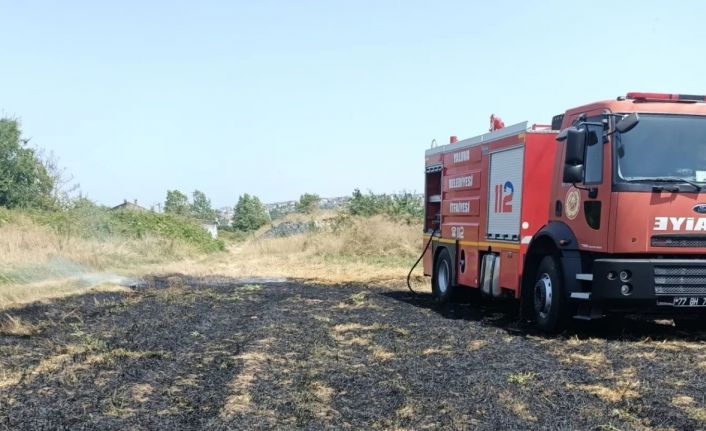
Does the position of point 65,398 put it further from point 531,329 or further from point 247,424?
point 531,329

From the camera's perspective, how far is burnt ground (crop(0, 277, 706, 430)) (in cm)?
498

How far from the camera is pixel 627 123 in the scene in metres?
7.46

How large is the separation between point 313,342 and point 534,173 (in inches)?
158

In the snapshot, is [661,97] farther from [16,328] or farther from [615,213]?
[16,328]

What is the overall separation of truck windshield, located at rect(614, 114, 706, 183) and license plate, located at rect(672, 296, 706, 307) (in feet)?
4.33

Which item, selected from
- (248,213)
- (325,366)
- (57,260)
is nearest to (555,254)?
(325,366)

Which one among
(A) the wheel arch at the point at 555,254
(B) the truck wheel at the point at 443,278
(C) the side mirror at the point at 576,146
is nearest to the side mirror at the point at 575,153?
(C) the side mirror at the point at 576,146

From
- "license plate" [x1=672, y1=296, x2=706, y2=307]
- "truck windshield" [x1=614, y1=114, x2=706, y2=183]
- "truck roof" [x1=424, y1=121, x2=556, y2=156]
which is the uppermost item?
"truck roof" [x1=424, y1=121, x2=556, y2=156]

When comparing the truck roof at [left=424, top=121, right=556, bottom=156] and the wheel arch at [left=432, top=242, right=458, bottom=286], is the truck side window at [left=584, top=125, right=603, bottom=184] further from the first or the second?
the wheel arch at [left=432, top=242, right=458, bottom=286]

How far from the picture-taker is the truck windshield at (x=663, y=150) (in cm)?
746

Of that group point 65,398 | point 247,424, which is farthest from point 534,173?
point 65,398

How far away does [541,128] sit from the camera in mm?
9680

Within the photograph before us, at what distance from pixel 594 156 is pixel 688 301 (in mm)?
1939

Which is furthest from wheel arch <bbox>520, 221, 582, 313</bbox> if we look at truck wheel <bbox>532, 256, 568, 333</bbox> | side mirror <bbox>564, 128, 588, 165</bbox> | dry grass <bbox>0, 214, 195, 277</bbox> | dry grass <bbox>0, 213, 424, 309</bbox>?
dry grass <bbox>0, 214, 195, 277</bbox>
